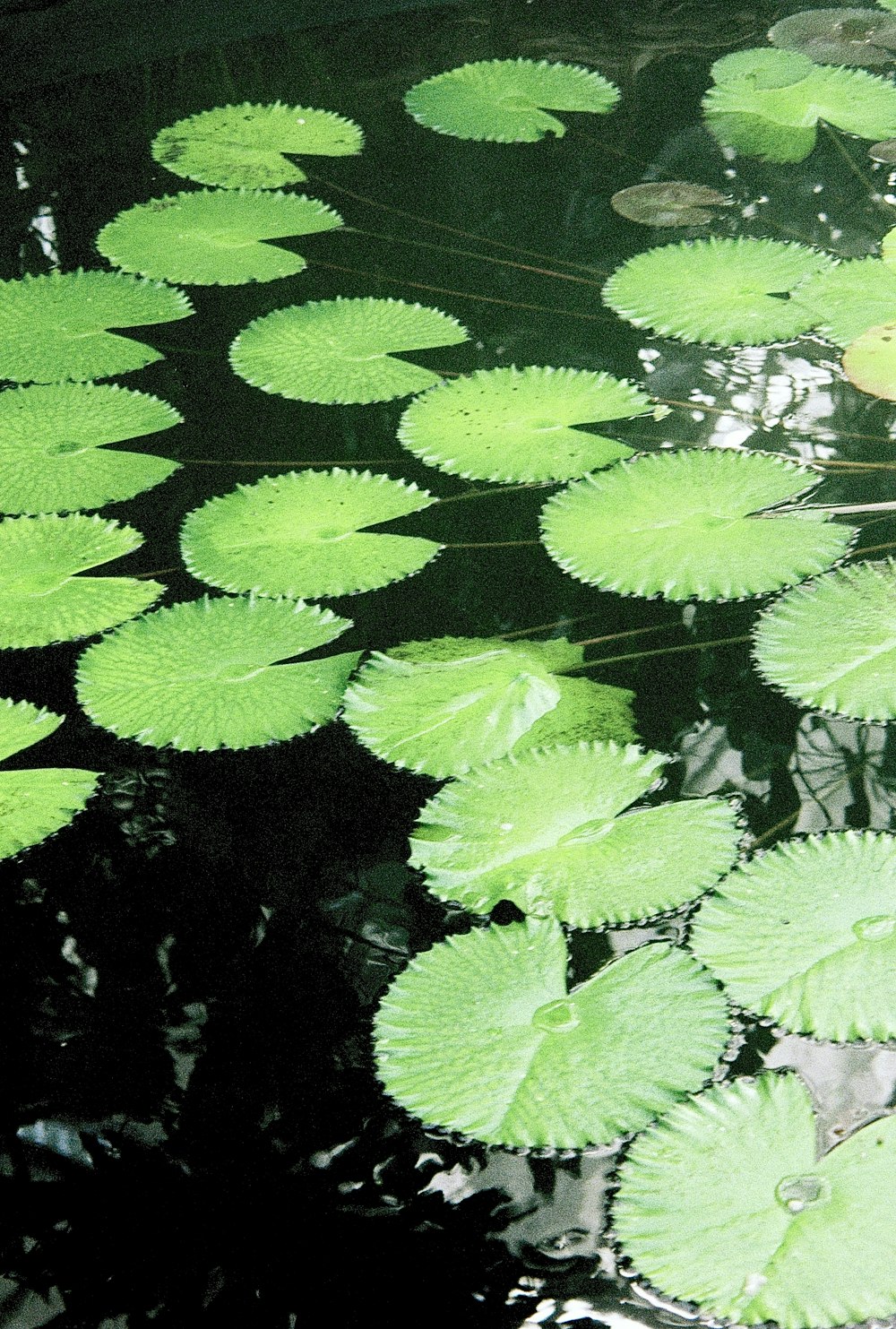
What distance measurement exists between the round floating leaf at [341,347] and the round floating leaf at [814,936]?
94 centimetres

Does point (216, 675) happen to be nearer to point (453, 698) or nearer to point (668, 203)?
point (453, 698)

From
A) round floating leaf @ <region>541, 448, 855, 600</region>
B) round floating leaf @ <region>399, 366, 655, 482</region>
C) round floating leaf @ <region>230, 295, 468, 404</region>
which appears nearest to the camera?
round floating leaf @ <region>541, 448, 855, 600</region>

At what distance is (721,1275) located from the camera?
2.81 feet

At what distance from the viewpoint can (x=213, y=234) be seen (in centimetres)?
221

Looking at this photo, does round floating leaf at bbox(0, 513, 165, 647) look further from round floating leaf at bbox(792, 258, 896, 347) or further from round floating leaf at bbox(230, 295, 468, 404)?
round floating leaf at bbox(792, 258, 896, 347)

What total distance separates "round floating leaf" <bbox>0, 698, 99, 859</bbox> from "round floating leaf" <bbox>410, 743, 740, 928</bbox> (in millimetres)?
331

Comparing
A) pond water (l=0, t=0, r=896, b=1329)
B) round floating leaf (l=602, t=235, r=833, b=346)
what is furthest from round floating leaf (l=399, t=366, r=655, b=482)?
round floating leaf (l=602, t=235, r=833, b=346)

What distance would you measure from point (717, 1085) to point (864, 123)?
199 cm

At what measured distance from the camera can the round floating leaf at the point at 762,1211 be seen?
2.77 feet

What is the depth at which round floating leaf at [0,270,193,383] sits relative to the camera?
6.37 ft

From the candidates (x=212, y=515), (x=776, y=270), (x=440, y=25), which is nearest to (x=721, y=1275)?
(x=212, y=515)

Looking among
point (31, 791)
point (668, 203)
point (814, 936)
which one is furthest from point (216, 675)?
point (668, 203)

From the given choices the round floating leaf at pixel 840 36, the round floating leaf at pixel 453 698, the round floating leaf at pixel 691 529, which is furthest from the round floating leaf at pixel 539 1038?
the round floating leaf at pixel 840 36

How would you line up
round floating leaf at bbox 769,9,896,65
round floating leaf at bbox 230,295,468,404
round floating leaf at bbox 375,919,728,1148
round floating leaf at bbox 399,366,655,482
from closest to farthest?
round floating leaf at bbox 375,919,728,1148
round floating leaf at bbox 399,366,655,482
round floating leaf at bbox 230,295,468,404
round floating leaf at bbox 769,9,896,65
